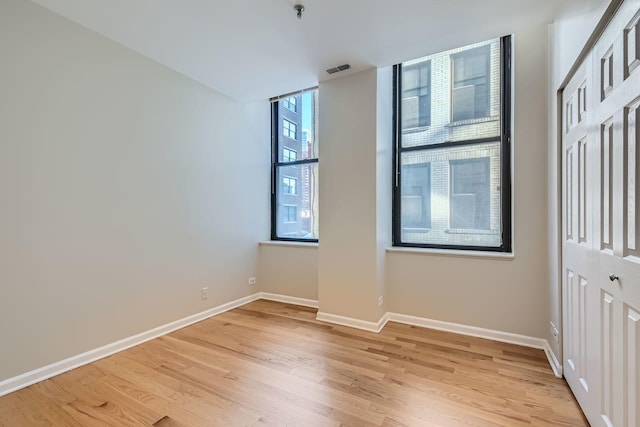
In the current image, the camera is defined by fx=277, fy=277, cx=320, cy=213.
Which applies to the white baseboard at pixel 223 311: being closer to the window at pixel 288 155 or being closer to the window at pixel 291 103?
the window at pixel 288 155

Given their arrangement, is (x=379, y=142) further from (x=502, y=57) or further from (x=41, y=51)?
(x=41, y=51)

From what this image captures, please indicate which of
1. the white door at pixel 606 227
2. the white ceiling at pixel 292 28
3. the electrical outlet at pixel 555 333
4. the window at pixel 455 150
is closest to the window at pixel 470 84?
the window at pixel 455 150

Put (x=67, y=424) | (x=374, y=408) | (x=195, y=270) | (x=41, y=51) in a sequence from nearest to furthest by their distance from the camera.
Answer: (x=67, y=424) → (x=374, y=408) → (x=41, y=51) → (x=195, y=270)

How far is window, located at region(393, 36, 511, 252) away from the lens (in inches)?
111

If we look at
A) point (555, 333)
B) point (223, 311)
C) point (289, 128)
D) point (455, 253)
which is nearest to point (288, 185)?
point (289, 128)

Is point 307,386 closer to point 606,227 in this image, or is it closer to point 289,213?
point 606,227

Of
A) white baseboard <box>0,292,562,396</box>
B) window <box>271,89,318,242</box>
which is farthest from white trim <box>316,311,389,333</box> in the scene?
window <box>271,89,318,242</box>

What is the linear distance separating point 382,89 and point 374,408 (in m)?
2.90

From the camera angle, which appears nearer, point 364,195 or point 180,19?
point 180,19

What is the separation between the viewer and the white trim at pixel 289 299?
3709 mm

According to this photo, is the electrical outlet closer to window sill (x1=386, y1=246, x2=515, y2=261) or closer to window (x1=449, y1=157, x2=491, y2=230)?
window sill (x1=386, y1=246, x2=515, y2=261)

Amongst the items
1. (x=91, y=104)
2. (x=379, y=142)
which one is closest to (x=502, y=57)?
(x=379, y=142)

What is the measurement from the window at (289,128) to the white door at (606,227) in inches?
124

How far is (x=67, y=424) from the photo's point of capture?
1616mm
